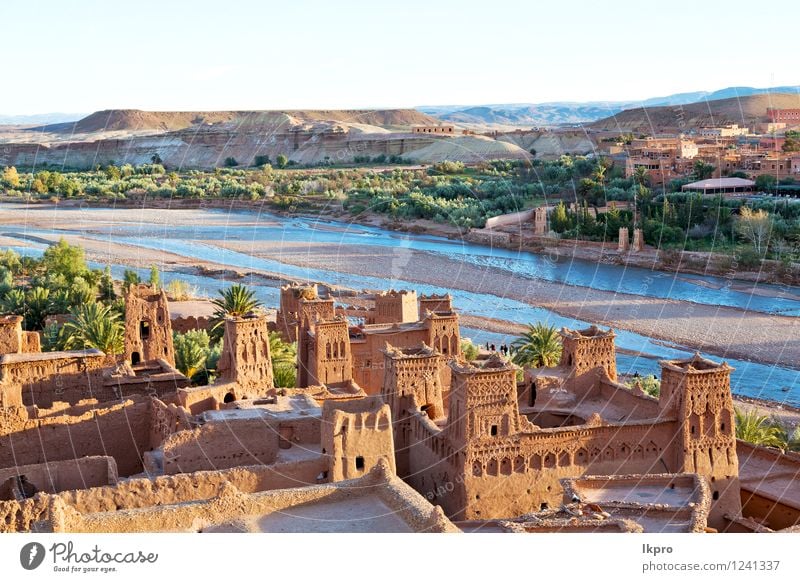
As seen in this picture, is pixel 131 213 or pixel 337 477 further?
pixel 131 213

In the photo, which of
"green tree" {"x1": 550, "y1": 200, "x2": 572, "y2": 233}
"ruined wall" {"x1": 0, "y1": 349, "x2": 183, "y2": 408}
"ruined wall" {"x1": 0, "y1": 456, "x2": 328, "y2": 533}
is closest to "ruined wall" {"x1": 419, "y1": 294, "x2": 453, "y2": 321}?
"ruined wall" {"x1": 0, "y1": 349, "x2": 183, "y2": 408}

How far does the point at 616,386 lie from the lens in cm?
2328

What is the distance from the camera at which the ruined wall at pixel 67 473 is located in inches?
691

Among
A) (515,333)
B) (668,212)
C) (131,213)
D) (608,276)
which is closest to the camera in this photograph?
(515,333)

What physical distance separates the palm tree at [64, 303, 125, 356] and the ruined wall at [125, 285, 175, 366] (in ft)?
6.26

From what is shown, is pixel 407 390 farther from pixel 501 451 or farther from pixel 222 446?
pixel 222 446

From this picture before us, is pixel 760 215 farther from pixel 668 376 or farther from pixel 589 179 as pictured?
pixel 668 376

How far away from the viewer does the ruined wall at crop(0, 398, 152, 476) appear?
19.5 metres

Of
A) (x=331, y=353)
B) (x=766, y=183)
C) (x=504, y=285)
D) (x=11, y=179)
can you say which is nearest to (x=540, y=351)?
(x=331, y=353)

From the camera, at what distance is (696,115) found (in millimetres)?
118500

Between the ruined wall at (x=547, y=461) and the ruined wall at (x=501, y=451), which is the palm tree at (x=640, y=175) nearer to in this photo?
the ruined wall at (x=547, y=461)

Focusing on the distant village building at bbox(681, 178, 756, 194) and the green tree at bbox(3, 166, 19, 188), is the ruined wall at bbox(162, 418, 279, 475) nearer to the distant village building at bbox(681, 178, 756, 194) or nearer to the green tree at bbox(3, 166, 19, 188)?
the distant village building at bbox(681, 178, 756, 194)

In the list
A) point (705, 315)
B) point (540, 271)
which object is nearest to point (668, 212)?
point (540, 271)

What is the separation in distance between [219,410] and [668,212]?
48.3 meters
